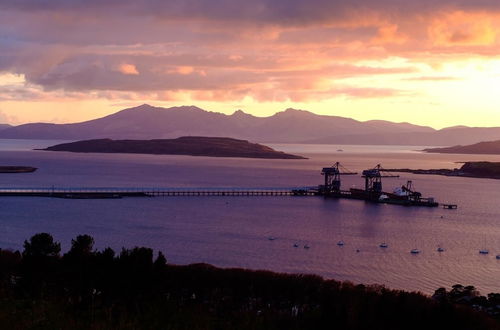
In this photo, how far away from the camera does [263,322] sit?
10.9 meters

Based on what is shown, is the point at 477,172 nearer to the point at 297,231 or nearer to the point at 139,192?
the point at 139,192

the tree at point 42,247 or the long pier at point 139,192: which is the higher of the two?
the tree at point 42,247

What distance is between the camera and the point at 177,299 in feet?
46.7

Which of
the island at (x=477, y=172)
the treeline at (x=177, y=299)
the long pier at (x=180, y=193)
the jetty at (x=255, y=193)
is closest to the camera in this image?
the treeline at (x=177, y=299)

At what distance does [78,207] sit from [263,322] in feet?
152

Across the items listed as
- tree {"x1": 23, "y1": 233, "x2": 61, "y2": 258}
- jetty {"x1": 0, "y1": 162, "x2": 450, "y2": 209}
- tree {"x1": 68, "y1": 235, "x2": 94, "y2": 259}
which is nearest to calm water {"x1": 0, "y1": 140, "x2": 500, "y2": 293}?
jetty {"x1": 0, "y1": 162, "x2": 450, "y2": 209}

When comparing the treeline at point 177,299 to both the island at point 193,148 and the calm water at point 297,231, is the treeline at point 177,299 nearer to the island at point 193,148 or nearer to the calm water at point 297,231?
the calm water at point 297,231

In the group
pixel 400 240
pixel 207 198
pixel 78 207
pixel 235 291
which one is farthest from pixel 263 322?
pixel 207 198

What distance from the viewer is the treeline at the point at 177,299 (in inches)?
390

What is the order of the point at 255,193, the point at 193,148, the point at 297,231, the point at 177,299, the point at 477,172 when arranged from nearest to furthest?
the point at 177,299
the point at 297,231
the point at 255,193
the point at 477,172
the point at 193,148

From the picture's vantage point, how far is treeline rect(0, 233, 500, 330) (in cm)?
990

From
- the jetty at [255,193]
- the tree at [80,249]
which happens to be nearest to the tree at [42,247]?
the tree at [80,249]

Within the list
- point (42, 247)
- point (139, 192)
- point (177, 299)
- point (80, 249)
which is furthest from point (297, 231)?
point (139, 192)

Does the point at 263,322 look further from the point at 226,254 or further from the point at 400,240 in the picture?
the point at 400,240
